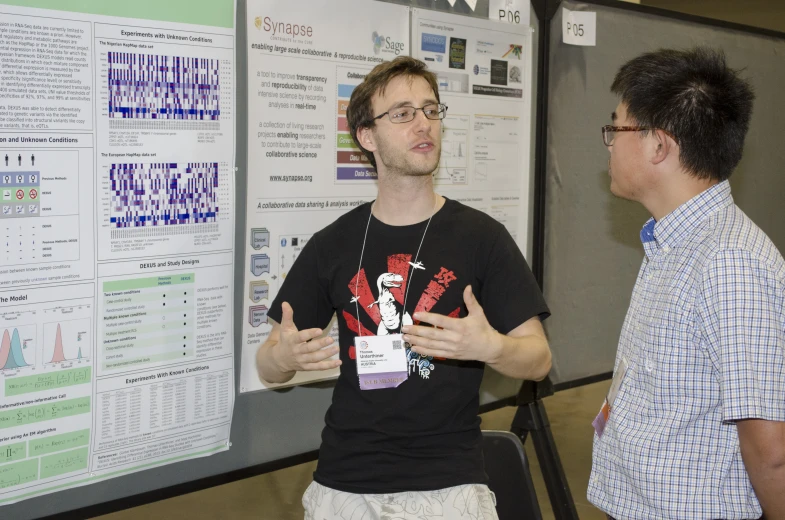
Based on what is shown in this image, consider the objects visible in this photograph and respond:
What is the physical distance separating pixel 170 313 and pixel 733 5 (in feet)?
29.3

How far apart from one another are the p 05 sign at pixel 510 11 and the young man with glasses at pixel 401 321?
795mm

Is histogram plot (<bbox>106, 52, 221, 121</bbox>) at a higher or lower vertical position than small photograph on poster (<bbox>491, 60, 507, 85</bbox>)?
lower

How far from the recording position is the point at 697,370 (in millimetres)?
1350

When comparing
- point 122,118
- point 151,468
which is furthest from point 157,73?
point 151,468

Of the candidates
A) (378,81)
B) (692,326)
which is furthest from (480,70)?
(692,326)

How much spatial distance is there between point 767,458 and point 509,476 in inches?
36.2

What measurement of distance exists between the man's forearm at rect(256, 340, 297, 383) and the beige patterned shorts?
328 mm

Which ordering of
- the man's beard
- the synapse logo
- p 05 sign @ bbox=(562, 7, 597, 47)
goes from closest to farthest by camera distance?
the man's beard
the synapse logo
p 05 sign @ bbox=(562, 7, 597, 47)

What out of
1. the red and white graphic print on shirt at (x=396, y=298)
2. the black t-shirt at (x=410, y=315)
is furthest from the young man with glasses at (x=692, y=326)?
the red and white graphic print on shirt at (x=396, y=298)

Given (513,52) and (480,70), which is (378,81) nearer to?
(480,70)

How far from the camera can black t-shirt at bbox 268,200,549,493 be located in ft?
5.62

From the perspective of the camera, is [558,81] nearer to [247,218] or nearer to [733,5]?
[247,218]

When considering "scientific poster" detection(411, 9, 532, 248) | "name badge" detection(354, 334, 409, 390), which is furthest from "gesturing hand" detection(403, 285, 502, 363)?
"scientific poster" detection(411, 9, 532, 248)

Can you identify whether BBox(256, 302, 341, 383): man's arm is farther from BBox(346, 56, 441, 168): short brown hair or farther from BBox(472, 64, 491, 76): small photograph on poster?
BBox(472, 64, 491, 76): small photograph on poster
